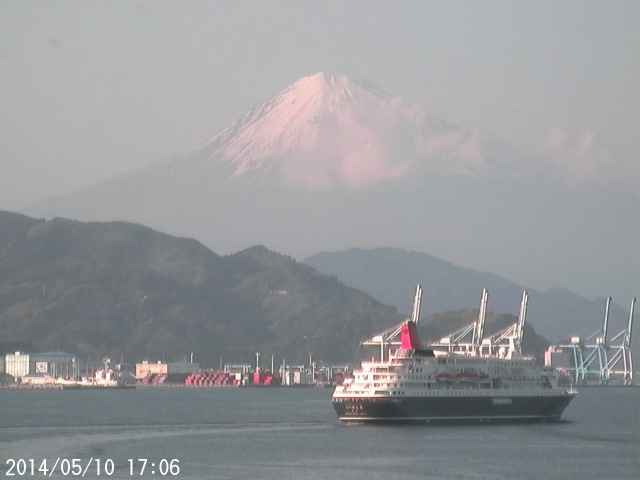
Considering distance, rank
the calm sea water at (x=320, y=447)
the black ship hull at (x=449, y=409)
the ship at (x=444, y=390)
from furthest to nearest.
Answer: the ship at (x=444, y=390) < the black ship hull at (x=449, y=409) < the calm sea water at (x=320, y=447)

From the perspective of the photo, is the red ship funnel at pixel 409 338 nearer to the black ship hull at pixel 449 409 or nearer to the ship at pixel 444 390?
the ship at pixel 444 390

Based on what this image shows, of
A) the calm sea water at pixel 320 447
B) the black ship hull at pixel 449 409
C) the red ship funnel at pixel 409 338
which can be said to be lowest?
the calm sea water at pixel 320 447

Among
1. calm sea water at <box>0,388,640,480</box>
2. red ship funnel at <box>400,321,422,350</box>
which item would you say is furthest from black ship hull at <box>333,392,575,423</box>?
red ship funnel at <box>400,321,422,350</box>

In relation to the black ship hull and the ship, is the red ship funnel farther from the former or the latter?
the black ship hull

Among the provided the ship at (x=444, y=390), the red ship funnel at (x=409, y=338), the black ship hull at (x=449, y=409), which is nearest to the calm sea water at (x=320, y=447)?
the black ship hull at (x=449, y=409)

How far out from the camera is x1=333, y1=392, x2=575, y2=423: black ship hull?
84.2 meters

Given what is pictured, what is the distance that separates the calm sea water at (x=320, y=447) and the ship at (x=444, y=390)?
1411 millimetres

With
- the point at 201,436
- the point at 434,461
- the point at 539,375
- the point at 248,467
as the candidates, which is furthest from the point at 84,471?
the point at 539,375

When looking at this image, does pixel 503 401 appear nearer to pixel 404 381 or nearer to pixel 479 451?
pixel 404 381

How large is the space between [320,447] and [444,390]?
15158 millimetres

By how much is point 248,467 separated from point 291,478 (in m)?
4.28

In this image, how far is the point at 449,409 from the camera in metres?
86.3

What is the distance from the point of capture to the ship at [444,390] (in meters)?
84.7

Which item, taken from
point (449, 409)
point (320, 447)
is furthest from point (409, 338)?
point (320, 447)
